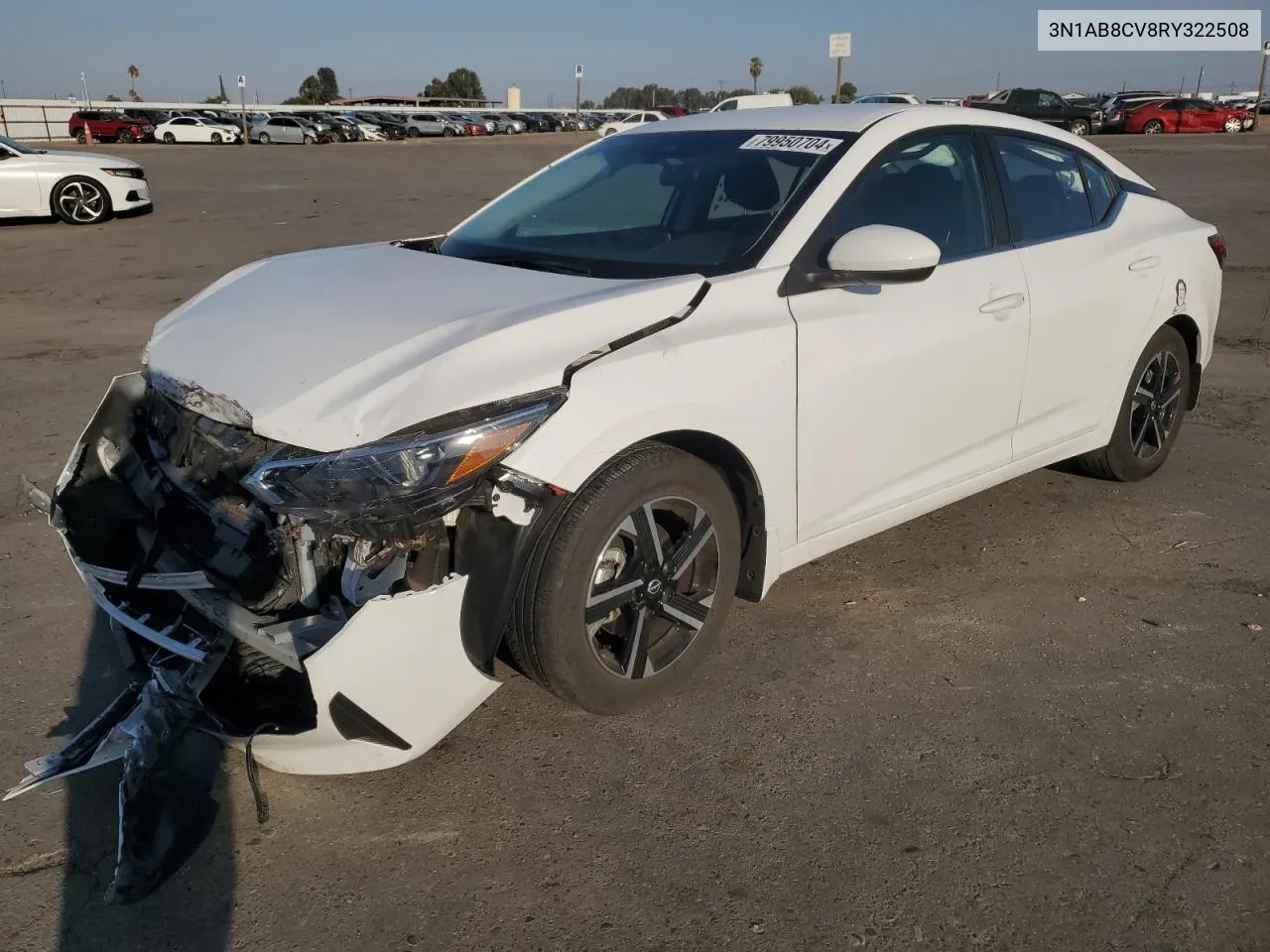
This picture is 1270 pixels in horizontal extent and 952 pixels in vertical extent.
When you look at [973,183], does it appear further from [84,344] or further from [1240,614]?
[84,344]

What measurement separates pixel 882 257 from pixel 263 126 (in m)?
52.0

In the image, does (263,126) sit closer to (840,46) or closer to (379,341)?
(840,46)

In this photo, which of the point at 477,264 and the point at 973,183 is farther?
the point at 973,183

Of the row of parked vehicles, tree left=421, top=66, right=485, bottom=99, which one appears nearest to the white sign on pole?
the row of parked vehicles

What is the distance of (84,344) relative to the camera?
8.13m

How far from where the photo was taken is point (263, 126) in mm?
49281

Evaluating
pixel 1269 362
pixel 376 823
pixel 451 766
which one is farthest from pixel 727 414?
pixel 1269 362

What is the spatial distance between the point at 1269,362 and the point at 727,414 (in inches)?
259

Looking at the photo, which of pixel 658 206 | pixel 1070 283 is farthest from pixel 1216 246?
pixel 658 206

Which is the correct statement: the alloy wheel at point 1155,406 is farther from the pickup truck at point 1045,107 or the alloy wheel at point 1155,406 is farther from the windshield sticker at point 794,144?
the pickup truck at point 1045,107

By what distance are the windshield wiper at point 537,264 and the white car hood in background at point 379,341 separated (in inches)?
3.9

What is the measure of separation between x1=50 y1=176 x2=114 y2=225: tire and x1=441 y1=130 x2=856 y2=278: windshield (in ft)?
43.1

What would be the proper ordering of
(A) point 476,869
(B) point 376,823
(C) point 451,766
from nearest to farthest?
(A) point 476,869 < (B) point 376,823 < (C) point 451,766

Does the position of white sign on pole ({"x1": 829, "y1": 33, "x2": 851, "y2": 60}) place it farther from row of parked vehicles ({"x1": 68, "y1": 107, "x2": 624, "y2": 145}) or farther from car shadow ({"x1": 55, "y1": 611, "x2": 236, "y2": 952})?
row of parked vehicles ({"x1": 68, "y1": 107, "x2": 624, "y2": 145})
